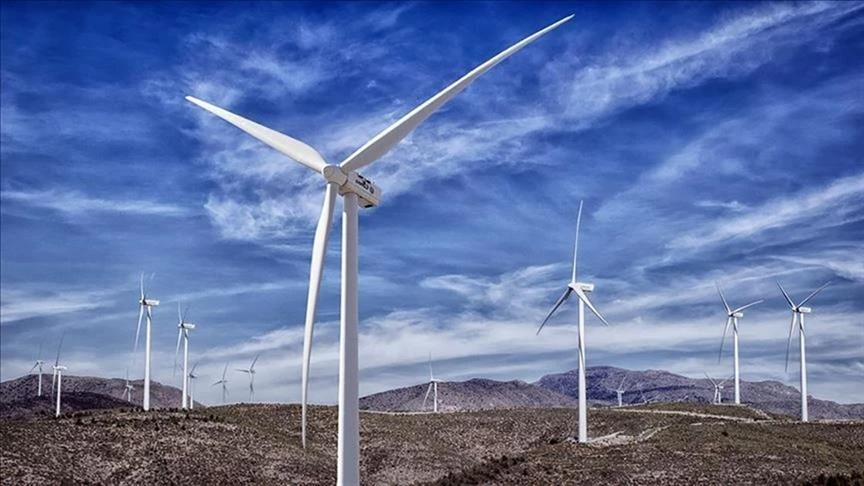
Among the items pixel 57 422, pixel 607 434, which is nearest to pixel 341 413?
pixel 57 422

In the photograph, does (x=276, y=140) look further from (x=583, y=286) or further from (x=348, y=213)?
(x=583, y=286)

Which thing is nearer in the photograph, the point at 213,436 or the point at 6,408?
the point at 213,436

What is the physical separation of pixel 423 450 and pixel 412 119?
4942 cm

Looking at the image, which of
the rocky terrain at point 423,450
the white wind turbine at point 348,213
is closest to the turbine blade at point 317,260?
the white wind turbine at point 348,213

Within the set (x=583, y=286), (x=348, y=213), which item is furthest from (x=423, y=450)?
(x=348, y=213)

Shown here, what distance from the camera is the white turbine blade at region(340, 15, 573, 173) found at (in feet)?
153

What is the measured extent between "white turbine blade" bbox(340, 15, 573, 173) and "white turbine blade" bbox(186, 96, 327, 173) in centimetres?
163

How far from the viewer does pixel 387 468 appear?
279 feet

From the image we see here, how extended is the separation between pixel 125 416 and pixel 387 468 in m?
24.4

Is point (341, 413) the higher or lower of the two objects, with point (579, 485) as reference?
higher

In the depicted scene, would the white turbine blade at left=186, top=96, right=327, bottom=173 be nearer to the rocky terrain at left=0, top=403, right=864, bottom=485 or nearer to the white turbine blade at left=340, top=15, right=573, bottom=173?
the white turbine blade at left=340, top=15, right=573, bottom=173

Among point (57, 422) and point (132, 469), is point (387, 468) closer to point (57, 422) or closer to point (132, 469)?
point (132, 469)

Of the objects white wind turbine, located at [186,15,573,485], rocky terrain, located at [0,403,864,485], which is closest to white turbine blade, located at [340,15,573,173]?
white wind turbine, located at [186,15,573,485]

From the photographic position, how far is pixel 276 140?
158 feet
